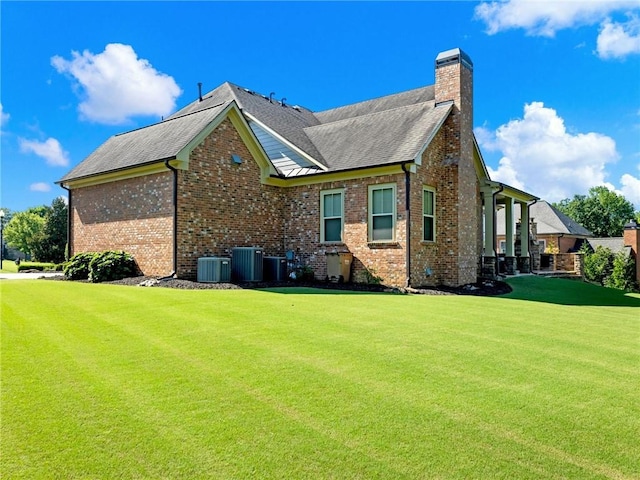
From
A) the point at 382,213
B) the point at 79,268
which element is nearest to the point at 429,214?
the point at 382,213

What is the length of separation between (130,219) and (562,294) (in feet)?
49.6

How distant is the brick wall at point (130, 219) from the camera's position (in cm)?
1477

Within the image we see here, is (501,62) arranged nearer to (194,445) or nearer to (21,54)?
(21,54)

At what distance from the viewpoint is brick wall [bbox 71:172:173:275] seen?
14766mm

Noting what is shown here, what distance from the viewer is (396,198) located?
1477 centimetres

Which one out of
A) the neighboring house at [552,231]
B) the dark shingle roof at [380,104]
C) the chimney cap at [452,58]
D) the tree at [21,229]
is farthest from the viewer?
the tree at [21,229]

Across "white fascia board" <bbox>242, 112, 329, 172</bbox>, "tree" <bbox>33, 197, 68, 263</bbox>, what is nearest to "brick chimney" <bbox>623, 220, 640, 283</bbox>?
"white fascia board" <bbox>242, 112, 329, 172</bbox>

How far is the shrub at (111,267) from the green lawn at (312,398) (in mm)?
7509

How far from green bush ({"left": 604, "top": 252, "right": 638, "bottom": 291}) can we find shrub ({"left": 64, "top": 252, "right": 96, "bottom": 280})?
3719cm

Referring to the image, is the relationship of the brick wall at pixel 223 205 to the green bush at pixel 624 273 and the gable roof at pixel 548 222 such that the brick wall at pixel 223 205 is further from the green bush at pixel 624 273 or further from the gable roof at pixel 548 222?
the green bush at pixel 624 273

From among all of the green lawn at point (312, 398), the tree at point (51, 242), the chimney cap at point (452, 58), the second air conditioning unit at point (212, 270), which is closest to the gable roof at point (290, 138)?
the chimney cap at point (452, 58)

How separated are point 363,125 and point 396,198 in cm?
532

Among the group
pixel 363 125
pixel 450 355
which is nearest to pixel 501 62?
pixel 363 125

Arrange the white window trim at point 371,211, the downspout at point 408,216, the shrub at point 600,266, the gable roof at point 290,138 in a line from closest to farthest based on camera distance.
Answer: the downspout at point 408,216
the white window trim at point 371,211
the gable roof at point 290,138
the shrub at point 600,266
